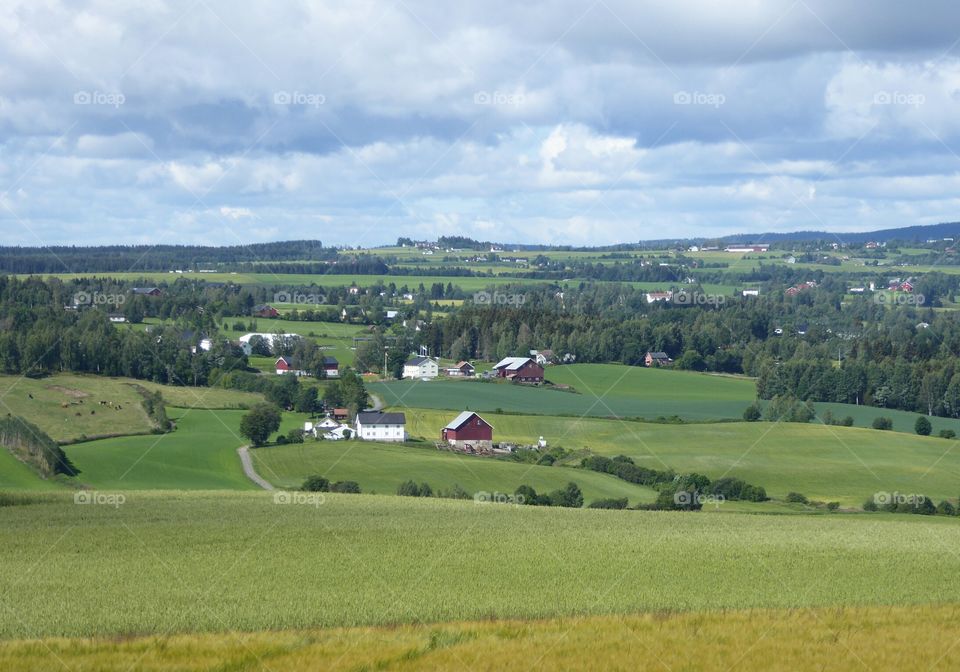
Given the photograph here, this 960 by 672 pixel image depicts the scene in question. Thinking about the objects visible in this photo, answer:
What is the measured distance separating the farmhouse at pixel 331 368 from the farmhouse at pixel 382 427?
27947 millimetres

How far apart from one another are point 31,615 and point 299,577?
572cm

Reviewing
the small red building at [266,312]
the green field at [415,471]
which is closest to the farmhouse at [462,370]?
the small red building at [266,312]

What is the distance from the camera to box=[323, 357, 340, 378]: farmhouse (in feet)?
317

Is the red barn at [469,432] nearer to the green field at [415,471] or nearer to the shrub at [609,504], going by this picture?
the green field at [415,471]

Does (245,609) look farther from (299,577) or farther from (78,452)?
(78,452)

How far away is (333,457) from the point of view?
5903cm

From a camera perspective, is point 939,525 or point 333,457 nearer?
point 939,525

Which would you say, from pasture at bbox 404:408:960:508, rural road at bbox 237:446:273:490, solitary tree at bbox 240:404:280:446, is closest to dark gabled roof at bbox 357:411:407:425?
pasture at bbox 404:408:960:508

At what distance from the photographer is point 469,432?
67.6m

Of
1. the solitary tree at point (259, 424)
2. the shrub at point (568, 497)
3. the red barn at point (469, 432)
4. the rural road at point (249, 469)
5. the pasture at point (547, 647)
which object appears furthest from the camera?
the red barn at point (469, 432)

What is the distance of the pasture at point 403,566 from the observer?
2048 centimetres

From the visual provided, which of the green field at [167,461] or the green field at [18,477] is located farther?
the green field at [167,461]

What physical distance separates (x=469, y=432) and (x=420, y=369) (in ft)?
119

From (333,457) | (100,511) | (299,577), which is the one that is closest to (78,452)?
(333,457)
